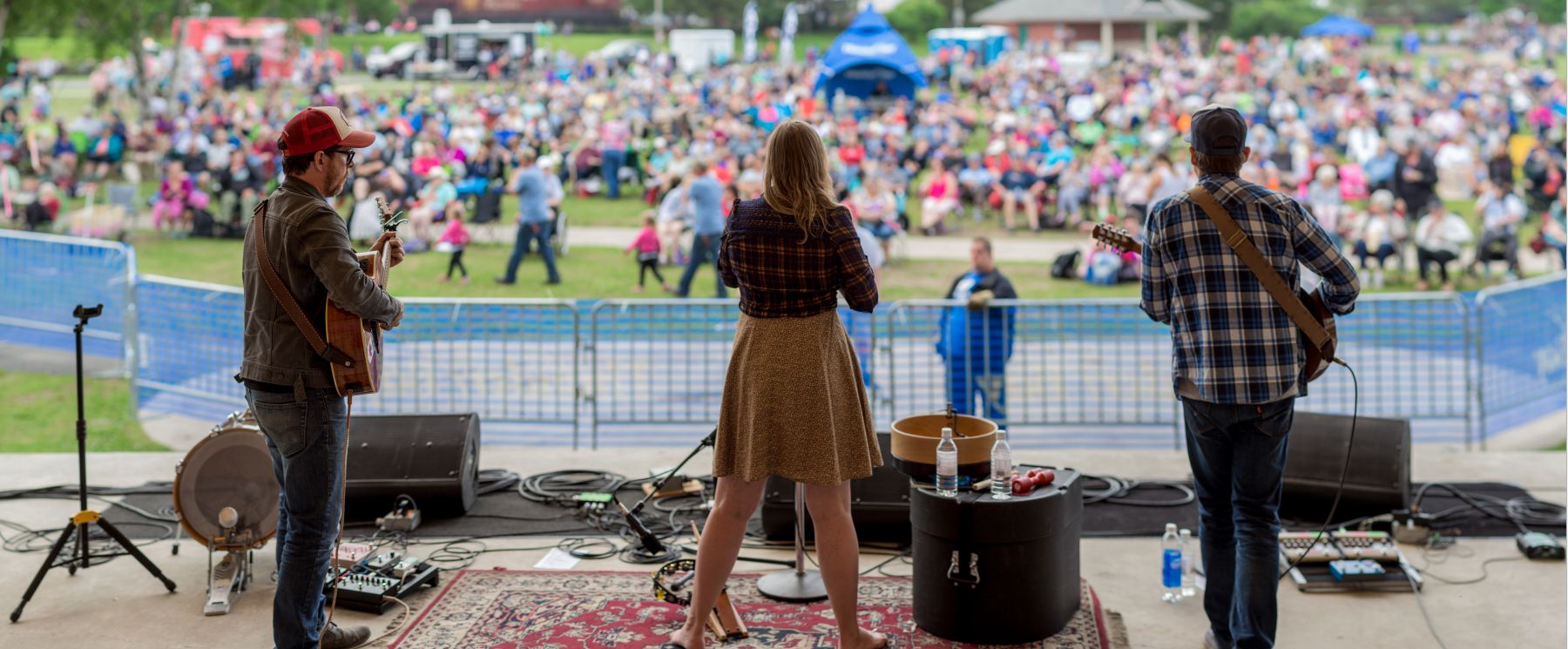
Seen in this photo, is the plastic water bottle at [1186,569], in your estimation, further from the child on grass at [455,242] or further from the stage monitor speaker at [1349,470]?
the child on grass at [455,242]

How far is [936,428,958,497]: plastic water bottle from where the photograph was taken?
4.54m

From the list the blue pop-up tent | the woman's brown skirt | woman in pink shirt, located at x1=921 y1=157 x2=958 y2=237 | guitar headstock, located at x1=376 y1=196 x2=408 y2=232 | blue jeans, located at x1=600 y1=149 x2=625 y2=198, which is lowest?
the woman's brown skirt

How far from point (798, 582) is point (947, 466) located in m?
1.06

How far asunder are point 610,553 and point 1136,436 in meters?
4.02

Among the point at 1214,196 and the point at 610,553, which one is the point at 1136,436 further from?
the point at 1214,196

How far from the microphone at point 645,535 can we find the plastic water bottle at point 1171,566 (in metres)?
2.11

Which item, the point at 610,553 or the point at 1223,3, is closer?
the point at 610,553

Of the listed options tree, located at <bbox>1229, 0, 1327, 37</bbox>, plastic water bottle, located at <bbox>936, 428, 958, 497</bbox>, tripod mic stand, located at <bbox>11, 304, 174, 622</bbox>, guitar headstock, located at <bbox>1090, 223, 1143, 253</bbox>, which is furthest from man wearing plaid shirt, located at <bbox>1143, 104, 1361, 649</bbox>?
tree, located at <bbox>1229, 0, 1327, 37</bbox>

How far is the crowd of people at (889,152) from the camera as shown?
1686 centimetres

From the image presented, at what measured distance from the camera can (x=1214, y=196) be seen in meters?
4.07

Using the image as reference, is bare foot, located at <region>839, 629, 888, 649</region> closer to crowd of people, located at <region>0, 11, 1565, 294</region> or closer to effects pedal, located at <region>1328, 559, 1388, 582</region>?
effects pedal, located at <region>1328, 559, 1388, 582</region>

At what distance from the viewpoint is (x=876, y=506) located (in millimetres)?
5906

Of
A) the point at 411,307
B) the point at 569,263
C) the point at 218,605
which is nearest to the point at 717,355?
the point at 411,307

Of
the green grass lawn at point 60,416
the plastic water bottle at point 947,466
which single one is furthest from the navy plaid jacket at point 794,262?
the green grass lawn at point 60,416
